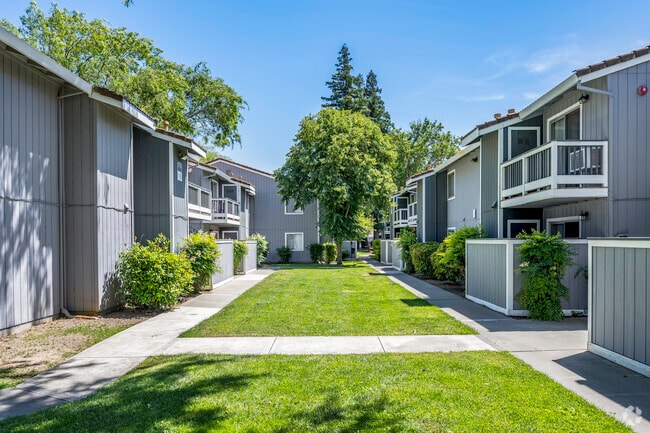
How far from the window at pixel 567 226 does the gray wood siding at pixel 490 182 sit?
5.30 ft

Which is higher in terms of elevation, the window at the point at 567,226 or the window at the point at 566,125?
the window at the point at 566,125

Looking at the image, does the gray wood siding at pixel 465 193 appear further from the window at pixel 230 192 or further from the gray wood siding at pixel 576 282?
the window at pixel 230 192

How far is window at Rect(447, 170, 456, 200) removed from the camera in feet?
62.7

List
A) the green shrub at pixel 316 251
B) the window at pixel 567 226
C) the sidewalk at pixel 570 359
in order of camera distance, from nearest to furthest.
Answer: the sidewalk at pixel 570 359
the window at pixel 567 226
the green shrub at pixel 316 251

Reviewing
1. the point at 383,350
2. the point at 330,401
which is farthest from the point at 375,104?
the point at 330,401

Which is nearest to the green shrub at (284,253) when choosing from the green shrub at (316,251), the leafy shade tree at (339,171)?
the green shrub at (316,251)

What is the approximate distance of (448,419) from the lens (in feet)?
12.2

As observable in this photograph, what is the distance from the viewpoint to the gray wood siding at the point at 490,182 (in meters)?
13.6

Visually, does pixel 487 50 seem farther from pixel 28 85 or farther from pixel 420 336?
pixel 28 85

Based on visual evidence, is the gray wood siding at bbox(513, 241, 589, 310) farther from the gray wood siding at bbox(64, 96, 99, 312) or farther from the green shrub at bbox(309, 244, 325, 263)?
the green shrub at bbox(309, 244, 325, 263)

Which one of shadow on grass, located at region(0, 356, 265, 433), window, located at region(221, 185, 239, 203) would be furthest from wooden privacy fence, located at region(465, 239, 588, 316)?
window, located at region(221, 185, 239, 203)

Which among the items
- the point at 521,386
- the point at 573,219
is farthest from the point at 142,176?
the point at 573,219

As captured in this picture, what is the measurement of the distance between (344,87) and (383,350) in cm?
4336

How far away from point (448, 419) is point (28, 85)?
9497 millimetres
